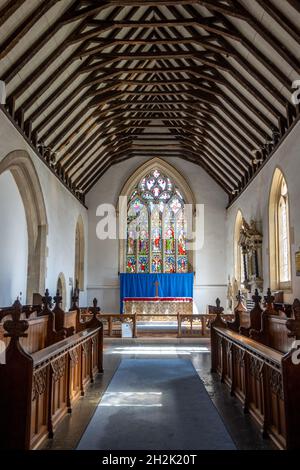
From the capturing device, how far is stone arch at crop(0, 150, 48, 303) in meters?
9.00

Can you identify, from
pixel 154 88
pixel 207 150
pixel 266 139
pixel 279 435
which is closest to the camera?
pixel 279 435

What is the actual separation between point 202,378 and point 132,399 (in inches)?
60.0

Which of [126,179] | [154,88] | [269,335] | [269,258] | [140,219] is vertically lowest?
[269,335]

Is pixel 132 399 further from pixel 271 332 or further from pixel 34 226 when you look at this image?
pixel 34 226

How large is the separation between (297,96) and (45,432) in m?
6.54

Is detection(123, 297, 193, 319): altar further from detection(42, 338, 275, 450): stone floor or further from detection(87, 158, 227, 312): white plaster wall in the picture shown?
detection(42, 338, 275, 450): stone floor

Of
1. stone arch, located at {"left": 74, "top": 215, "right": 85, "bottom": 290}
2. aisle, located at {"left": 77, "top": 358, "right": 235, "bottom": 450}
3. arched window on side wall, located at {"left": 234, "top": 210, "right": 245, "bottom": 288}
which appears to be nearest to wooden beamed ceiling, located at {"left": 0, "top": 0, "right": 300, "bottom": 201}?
arched window on side wall, located at {"left": 234, "top": 210, "right": 245, "bottom": 288}

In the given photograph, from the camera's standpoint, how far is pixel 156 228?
14.9 metres

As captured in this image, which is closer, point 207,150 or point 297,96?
point 297,96

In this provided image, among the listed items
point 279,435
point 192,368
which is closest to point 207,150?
point 192,368

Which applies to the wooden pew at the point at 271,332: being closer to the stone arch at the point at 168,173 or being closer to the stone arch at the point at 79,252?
the stone arch at the point at 79,252

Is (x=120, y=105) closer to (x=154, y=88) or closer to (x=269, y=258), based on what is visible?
(x=154, y=88)

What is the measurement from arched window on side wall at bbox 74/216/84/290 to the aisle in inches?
316
